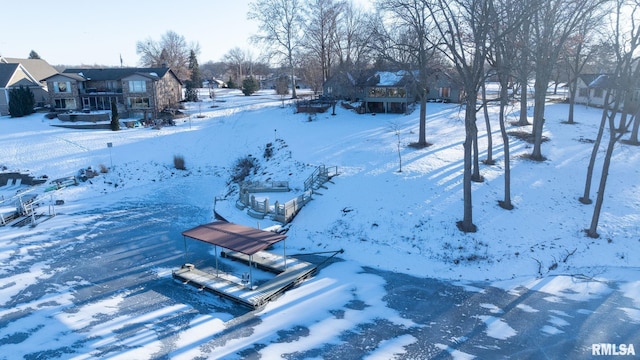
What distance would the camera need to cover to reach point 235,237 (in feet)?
62.1

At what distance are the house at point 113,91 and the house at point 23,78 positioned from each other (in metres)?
3.94

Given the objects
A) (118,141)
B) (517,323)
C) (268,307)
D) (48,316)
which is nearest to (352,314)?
(268,307)

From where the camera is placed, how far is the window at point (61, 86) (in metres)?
48.8

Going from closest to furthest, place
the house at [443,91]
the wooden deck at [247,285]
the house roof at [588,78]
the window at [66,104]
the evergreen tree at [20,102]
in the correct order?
the wooden deck at [247,285], the evergreen tree at [20,102], the window at [66,104], the house roof at [588,78], the house at [443,91]

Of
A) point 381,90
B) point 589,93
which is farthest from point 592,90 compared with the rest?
point 381,90

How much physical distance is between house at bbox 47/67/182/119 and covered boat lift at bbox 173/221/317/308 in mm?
33730

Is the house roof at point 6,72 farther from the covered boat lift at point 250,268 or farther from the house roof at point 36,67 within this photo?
the covered boat lift at point 250,268

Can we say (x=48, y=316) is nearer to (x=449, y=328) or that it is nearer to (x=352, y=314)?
(x=352, y=314)

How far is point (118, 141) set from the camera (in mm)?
39406

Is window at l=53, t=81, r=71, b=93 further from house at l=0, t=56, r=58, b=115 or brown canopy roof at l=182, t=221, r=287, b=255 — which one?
brown canopy roof at l=182, t=221, r=287, b=255

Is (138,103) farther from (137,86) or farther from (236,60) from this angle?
A: (236,60)

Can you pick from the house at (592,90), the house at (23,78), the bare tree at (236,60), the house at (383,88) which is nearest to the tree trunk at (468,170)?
the house at (383,88)

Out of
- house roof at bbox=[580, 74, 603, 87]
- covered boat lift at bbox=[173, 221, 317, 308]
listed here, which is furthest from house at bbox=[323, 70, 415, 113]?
covered boat lift at bbox=[173, 221, 317, 308]

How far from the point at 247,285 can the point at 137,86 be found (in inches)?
1556
